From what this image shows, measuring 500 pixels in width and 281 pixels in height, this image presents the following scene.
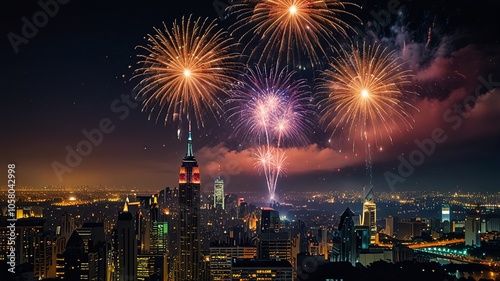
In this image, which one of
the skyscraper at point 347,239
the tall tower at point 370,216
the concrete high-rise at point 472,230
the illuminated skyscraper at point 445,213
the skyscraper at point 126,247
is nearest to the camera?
the skyscraper at point 347,239

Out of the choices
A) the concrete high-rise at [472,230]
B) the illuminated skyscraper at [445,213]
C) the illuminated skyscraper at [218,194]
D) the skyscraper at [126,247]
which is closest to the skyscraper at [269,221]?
the illuminated skyscraper at [218,194]

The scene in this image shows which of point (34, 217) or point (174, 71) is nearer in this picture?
point (174, 71)

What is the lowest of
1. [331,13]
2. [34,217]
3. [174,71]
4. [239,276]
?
[239,276]

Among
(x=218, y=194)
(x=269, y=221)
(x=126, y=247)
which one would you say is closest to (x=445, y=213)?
(x=269, y=221)

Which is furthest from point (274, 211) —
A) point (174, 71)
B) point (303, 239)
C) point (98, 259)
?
point (174, 71)

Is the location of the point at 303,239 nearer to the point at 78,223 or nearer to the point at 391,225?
the point at 391,225

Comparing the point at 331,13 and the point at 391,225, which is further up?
the point at 331,13

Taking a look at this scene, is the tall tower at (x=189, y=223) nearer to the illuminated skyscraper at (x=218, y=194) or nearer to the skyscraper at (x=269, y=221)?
the illuminated skyscraper at (x=218, y=194)
